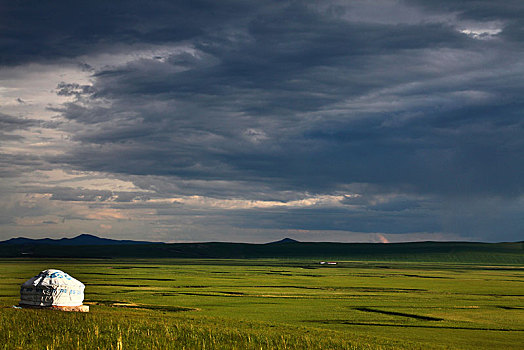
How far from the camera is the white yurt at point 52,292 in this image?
4744 cm

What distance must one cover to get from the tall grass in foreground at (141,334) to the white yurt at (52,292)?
2.79 meters

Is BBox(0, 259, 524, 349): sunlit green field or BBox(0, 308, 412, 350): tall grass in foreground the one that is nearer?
BBox(0, 308, 412, 350): tall grass in foreground

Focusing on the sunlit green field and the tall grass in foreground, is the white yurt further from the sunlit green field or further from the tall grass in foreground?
the tall grass in foreground

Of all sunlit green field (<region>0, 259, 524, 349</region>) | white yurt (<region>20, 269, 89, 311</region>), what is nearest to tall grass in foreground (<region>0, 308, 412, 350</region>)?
sunlit green field (<region>0, 259, 524, 349</region>)

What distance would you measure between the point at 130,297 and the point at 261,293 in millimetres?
19439

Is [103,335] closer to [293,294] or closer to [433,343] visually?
[433,343]

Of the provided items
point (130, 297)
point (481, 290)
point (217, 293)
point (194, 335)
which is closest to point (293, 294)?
point (217, 293)

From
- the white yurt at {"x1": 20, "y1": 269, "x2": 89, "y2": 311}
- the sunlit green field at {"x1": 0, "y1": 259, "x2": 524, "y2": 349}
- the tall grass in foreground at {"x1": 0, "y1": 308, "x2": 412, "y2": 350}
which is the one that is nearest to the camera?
the tall grass in foreground at {"x1": 0, "y1": 308, "x2": 412, "y2": 350}

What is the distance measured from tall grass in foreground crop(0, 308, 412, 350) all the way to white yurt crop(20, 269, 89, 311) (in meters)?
2.79

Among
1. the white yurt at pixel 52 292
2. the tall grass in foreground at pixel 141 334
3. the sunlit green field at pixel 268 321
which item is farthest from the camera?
the white yurt at pixel 52 292

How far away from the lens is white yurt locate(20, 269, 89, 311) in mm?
47438

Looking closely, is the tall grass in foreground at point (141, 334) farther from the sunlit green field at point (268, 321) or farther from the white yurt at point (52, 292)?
the white yurt at point (52, 292)

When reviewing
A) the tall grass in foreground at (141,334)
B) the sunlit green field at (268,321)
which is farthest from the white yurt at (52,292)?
the tall grass in foreground at (141,334)

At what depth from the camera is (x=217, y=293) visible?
8044cm
